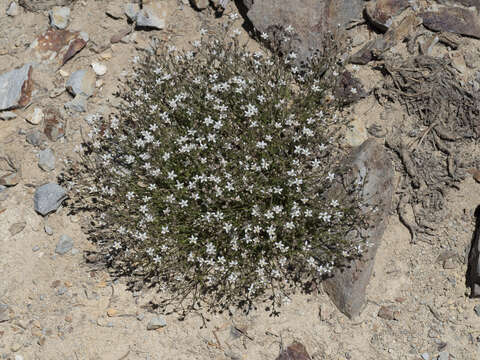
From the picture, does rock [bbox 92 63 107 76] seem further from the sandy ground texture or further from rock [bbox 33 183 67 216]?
the sandy ground texture

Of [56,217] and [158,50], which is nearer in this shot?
[56,217]

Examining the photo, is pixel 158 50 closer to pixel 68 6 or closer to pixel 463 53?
pixel 68 6

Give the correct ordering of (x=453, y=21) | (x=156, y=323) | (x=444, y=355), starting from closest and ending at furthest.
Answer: (x=444, y=355) < (x=156, y=323) < (x=453, y=21)

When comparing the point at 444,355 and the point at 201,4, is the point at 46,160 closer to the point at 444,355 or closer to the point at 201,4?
the point at 201,4

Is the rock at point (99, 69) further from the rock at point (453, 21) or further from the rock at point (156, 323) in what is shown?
the rock at point (453, 21)

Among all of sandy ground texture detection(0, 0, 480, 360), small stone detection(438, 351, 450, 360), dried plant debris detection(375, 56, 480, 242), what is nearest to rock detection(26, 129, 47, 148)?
sandy ground texture detection(0, 0, 480, 360)

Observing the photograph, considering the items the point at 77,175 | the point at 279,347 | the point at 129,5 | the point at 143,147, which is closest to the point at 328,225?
the point at 279,347

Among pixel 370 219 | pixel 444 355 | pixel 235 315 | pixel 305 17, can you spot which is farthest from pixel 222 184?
pixel 444 355

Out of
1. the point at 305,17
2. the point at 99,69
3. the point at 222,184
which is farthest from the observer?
the point at 99,69
